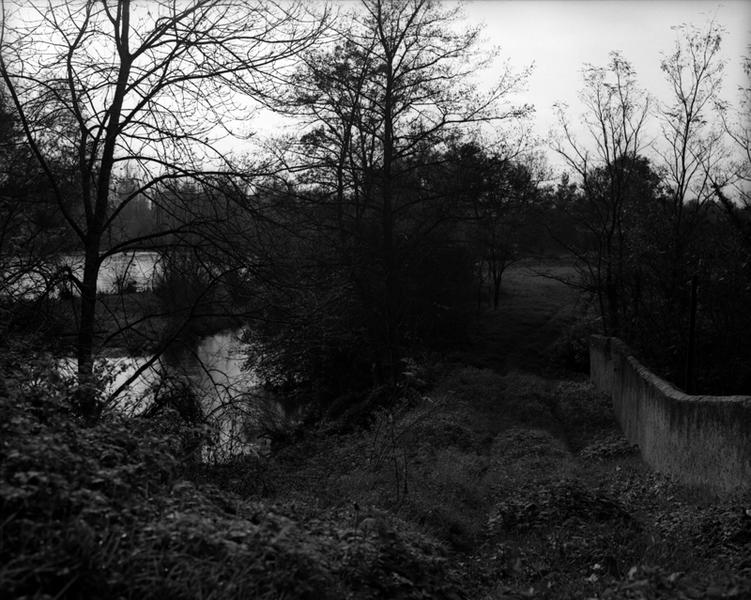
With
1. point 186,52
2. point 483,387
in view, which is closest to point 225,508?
point 186,52

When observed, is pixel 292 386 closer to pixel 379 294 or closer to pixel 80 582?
pixel 379 294

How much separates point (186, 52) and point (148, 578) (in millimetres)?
8070

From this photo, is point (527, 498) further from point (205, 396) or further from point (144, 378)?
point (144, 378)

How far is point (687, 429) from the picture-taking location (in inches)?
446

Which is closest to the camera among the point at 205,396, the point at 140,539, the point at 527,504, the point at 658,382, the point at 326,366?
the point at 140,539

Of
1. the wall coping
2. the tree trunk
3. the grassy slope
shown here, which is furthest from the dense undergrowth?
the tree trunk

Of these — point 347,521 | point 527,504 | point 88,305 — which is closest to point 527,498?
point 527,504

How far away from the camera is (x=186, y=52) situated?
410 inches

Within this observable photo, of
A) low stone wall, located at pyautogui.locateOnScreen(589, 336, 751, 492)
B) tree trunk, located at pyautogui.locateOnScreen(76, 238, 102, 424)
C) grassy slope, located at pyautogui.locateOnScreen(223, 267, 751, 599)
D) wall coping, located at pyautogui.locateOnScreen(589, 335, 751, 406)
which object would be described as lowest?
grassy slope, located at pyautogui.locateOnScreen(223, 267, 751, 599)

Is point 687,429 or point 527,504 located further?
point 687,429

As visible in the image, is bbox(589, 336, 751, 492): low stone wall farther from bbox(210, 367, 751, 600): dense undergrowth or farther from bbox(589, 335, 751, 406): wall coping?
bbox(210, 367, 751, 600): dense undergrowth

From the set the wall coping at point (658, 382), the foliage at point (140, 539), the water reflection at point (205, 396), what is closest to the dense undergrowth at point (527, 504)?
the water reflection at point (205, 396)

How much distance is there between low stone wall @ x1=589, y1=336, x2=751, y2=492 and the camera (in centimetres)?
920

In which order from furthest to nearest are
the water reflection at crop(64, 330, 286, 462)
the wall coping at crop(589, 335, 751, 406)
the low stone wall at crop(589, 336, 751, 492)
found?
the water reflection at crop(64, 330, 286, 462) → the wall coping at crop(589, 335, 751, 406) → the low stone wall at crop(589, 336, 751, 492)
